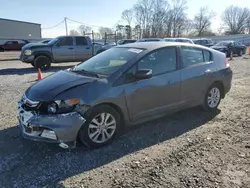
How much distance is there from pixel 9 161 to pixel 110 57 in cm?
245

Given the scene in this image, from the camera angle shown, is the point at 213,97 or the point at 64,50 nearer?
the point at 213,97

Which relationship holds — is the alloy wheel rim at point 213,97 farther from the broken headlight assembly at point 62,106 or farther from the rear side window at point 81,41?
the rear side window at point 81,41

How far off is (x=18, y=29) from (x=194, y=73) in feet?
216

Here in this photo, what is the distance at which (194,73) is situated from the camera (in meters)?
5.02

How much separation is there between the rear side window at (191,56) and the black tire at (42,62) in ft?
32.7

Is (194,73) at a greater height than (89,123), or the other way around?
(194,73)

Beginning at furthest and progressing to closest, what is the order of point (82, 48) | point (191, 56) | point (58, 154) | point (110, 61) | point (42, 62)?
1. point (82, 48)
2. point (42, 62)
3. point (191, 56)
4. point (110, 61)
5. point (58, 154)

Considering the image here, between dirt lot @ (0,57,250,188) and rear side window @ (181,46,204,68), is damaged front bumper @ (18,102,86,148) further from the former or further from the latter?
rear side window @ (181,46,204,68)

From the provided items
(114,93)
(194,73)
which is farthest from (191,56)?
(114,93)

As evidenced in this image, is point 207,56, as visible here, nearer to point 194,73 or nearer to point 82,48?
point 194,73

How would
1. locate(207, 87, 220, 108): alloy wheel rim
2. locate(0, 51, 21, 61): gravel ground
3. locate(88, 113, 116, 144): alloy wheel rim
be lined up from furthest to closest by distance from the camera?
locate(0, 51, 21, 61): gravel ground → locate(207, 87, 220, 108): alloy wheel rim → locate(88, 113, 116, 144): alloy wheel rim

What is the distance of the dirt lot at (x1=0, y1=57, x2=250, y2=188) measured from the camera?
3.06 meters

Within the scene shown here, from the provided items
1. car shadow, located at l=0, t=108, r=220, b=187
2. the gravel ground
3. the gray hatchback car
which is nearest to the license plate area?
the gray hatchback car

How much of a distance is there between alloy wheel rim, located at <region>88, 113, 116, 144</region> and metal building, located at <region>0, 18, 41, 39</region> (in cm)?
6125
